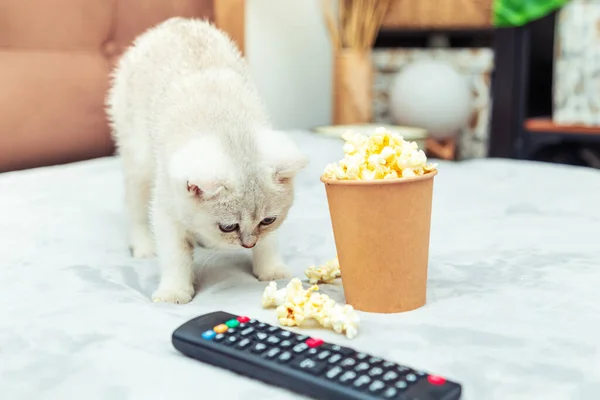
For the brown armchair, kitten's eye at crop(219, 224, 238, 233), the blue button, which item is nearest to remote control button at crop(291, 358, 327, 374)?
the blue button

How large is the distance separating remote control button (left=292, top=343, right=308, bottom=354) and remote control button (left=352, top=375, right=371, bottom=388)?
0.25 feet

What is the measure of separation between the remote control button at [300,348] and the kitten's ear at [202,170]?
0.27 metres

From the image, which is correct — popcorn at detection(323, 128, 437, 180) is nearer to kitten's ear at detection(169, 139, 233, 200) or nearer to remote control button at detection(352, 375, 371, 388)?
kitten's ear at detection(169, 139, 233, 200)

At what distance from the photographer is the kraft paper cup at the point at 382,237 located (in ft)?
2.39

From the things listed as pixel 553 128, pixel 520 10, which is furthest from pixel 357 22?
pixel 553 128

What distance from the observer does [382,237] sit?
737mm

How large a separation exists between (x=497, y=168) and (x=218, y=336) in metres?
1.15

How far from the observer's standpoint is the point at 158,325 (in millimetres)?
723

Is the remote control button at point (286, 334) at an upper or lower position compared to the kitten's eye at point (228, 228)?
lower

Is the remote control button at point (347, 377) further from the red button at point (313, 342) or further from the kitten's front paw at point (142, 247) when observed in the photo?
the kitten's front paw at point (142, 247)

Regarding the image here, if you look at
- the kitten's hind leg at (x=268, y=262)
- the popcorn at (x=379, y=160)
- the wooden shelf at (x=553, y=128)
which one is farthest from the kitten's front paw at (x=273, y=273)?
the wooden shelf at (x=553, y=128)

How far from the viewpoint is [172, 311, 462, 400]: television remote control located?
521mm

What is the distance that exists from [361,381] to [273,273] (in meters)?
0.41

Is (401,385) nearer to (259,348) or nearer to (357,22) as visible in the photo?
(259,348)
